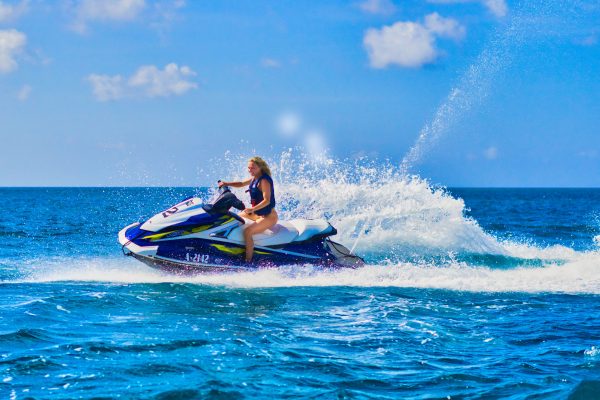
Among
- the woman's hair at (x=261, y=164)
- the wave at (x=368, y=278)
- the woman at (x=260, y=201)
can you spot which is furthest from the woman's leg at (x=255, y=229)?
the woman's hair at (x=261, y=164)

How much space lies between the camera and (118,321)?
770cm

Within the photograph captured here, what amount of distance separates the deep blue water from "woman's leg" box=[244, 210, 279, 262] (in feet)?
1.28

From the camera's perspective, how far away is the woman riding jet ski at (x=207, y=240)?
32.9 feet

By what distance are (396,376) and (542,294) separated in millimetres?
5126

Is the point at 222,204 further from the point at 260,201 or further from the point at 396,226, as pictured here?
the point at 396,226

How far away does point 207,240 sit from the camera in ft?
33.5

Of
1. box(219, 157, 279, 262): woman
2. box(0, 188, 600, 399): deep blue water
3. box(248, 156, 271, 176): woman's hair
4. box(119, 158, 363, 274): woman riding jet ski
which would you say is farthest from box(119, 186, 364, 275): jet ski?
box(248, 156, 271, 176): woman's hair

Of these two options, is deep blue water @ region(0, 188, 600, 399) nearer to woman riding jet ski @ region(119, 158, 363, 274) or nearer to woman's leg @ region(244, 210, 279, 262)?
woman riding jet ski @ region(119, 158, 363, 274)

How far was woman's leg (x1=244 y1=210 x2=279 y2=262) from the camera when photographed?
10.4 meters

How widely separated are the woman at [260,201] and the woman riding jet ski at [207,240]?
0.09 meters

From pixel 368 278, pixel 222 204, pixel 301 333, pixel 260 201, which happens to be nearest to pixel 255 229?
pixel 260 201

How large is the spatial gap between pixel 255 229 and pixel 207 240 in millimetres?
753

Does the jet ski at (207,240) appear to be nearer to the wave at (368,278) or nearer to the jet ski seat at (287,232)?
the jet ski seat at (287,232)

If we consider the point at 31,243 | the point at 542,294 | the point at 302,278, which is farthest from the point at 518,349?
the point at 31,243
